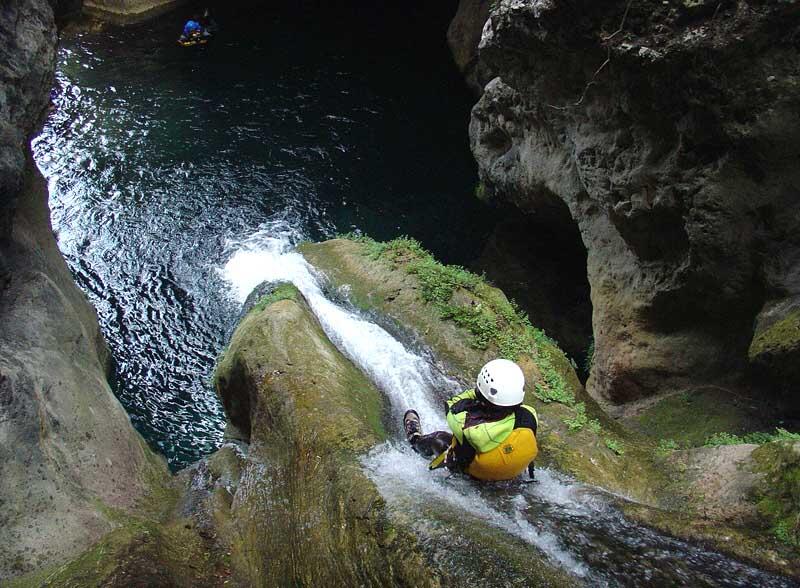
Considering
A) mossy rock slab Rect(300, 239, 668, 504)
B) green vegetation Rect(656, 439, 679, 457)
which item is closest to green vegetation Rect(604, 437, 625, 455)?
mossy rock slab Rect(300, 239, 668, 504)

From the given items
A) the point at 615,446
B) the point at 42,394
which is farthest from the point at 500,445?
the point at 42,394

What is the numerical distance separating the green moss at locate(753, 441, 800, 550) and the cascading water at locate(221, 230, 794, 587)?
748 mm

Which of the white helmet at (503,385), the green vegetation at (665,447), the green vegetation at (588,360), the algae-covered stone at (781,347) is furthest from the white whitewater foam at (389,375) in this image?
the green vegetation at (588,360)

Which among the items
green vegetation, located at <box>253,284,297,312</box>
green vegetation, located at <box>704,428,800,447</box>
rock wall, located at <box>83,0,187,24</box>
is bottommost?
green vegetation, located at <box>704,428,800,447</box>

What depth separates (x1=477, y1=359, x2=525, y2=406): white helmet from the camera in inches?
231

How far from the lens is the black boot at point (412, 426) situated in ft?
25.3

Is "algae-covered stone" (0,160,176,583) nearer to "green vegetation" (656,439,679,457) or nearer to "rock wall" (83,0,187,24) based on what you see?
"green vegetation" (656,439,679,457)

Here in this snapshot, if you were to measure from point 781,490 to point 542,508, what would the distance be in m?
2.37

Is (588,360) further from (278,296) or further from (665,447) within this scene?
(278,296)

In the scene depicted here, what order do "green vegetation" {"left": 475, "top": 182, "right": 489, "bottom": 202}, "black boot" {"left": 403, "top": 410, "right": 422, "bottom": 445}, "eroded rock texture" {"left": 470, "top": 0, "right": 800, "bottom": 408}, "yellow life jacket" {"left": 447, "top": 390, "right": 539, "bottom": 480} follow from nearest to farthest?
"yellow life jacket" {"left": 447, "top": 390, "right": 539, "bottom": 480}, "eroded rock texture" {"left": 470, "top": 0, "right": 800, "bottom": 408}, "black boot" {"left": 403, "top": 410, "right": 422, "bottom": 445}, "green vegetation" {"left": 475, "top": 182, "right": 489, "bottom": 202}

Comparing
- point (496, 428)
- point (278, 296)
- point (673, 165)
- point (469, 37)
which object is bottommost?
point (496, 428)

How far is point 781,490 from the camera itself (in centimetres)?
589

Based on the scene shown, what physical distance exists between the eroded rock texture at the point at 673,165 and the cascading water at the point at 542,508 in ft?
10.9

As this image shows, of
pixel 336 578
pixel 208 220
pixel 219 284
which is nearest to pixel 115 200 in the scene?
pixel 208 220
